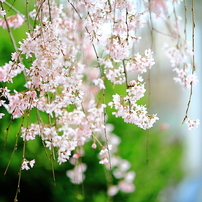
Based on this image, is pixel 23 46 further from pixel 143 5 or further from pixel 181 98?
pixel 181 98

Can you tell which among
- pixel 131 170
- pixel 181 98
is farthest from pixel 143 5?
pixel 181 98

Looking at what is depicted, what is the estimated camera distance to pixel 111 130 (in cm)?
167

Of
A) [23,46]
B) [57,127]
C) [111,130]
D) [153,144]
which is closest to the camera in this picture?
[23,46]

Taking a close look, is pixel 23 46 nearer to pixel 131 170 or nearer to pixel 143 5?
pixel 143 5

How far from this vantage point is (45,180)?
1.54 meters

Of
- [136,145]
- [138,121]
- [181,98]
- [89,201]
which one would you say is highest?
[181,98]

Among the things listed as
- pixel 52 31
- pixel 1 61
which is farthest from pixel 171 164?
pixel 52 31

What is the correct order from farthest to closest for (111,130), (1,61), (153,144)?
(153,144), (111,130), (1,61)

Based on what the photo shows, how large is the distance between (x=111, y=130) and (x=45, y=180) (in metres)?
0.40

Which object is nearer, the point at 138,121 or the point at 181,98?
the point at 138,121

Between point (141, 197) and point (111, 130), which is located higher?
point (111, 130)

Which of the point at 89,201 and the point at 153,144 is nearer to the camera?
the point at 89,201

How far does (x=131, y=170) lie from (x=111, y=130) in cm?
23

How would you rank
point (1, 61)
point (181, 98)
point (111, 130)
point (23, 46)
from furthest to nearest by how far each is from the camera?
point (181, 98) < point (111, 130) < point (1, 61) < point (23, 46)
